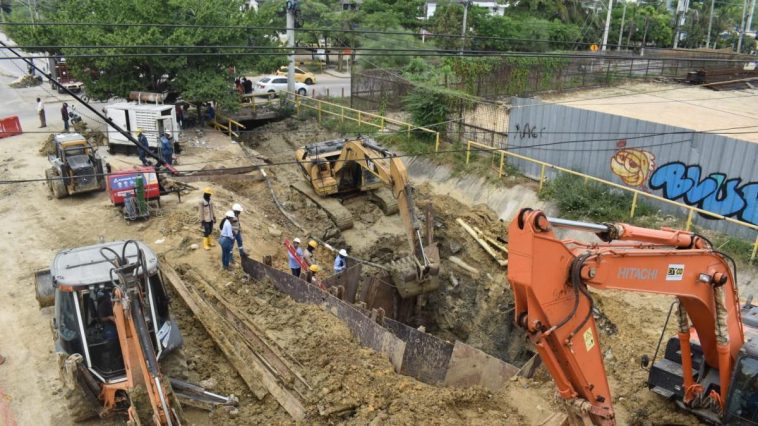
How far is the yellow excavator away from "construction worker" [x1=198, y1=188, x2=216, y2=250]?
3605 millimetres

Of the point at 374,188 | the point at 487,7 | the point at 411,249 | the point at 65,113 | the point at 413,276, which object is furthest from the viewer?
the point at 487,7

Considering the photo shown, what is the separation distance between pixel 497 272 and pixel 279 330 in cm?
670

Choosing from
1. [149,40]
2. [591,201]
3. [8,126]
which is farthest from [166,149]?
[591,201]

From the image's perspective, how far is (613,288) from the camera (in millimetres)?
6184

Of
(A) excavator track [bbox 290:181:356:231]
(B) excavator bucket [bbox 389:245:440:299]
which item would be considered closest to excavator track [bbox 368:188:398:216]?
(A) excavator track [bbox 290:181:356:231]

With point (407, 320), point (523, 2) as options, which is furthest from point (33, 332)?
Result: point (523, 2)

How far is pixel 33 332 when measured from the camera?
10.9m

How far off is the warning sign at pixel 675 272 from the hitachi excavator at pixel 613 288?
0.01m

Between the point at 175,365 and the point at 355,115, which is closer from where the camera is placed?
the point at 175,365

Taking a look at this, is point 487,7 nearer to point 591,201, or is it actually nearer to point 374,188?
point 374,188

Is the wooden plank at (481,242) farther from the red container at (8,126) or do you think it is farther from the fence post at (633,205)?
the red container at (8,126)

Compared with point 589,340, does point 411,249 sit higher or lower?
lower

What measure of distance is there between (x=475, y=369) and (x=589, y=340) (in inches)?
148

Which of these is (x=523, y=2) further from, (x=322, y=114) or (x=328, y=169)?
(x=328, y=169)
